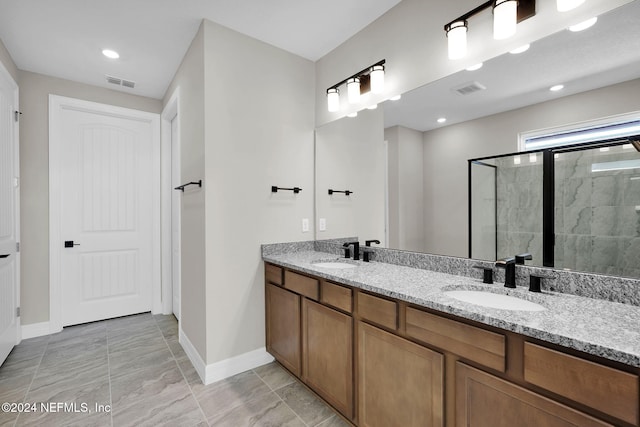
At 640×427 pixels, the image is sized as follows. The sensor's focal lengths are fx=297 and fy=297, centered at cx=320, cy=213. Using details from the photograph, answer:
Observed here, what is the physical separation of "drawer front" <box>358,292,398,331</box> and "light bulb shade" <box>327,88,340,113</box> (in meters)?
1.61

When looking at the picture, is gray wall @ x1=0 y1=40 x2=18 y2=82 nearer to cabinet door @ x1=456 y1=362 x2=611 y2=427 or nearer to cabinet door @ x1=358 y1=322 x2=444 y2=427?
cabinet door @ x1=358 y1=322 x2=444 y2=427

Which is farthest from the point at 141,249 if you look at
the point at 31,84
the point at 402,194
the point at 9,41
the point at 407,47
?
the point at 407,47

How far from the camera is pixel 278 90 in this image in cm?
257

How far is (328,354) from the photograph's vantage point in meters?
1.79

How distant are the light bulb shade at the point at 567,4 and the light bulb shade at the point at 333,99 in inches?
58.7

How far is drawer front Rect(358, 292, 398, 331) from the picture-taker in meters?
1.38

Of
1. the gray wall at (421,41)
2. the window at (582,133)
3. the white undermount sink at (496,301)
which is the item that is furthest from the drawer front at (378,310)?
the gray wall at (421,41)

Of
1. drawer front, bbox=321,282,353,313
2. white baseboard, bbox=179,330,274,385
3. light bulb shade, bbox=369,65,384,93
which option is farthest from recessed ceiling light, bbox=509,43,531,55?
white baseboard, bbox=179,330,274,385

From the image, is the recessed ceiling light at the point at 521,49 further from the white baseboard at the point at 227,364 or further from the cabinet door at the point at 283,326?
the white baseboard at the point at 227,364

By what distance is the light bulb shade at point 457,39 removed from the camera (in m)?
1.59

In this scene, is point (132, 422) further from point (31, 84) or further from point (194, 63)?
point (31, 84)

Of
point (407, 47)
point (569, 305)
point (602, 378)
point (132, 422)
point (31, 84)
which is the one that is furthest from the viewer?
point (31, 84)

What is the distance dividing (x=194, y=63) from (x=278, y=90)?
2.28 ft

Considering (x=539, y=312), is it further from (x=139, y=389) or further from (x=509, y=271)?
(x=139, y=389)
